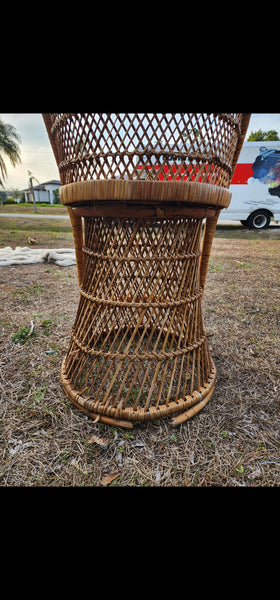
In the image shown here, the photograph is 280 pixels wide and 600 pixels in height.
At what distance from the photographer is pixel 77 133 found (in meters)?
1.06

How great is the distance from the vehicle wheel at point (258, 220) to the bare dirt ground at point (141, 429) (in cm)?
623

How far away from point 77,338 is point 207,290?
2.10 metres

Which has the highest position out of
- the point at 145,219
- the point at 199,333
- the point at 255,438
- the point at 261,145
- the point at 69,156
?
the point at 261,145

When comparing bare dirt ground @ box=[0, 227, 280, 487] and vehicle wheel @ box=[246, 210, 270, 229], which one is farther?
vehicle wheel @ box=[246, 210, 270, 229]

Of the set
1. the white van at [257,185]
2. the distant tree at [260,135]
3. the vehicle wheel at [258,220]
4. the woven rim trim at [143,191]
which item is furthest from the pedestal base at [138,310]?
the distant tree at [260,135]

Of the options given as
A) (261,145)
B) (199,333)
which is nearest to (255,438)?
(199,333)

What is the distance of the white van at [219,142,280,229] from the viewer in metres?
6.79

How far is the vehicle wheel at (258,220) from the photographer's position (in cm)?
750

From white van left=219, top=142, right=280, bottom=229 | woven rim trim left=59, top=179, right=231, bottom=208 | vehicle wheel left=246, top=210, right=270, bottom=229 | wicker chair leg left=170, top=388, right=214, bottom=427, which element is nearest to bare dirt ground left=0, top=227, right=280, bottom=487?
wicker chair leg left=170, top=388, right=214, bottom=427

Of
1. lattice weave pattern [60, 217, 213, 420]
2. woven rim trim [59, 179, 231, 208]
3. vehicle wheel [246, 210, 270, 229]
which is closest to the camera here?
woven rim trim [59, 179, 231, 208]

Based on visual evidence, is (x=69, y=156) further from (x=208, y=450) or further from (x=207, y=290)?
(x=207, y=290)

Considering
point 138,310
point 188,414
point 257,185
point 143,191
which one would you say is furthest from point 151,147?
point 257,185

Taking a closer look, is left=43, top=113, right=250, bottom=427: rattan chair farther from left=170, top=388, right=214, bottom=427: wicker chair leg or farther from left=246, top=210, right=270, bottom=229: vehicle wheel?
left=246, top=210, right=270, bottom=229: vehicle wheel

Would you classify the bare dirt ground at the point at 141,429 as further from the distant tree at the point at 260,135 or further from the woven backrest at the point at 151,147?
the distant tree at the point at 260,135
